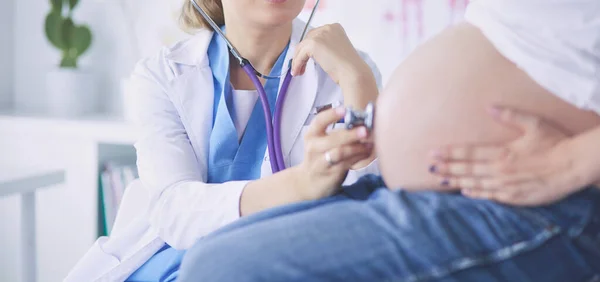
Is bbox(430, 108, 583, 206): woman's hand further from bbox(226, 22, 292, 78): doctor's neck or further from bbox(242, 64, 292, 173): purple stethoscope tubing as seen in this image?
bbox(226, 22, 292, 78): doctor's neck

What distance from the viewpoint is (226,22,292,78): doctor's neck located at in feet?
4.09

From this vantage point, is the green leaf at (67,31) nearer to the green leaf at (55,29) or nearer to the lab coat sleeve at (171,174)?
the green leaf at (55,29)

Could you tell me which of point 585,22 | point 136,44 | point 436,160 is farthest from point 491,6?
point 136,44

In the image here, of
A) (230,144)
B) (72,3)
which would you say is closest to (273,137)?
(230,144)

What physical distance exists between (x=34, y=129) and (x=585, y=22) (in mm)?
1797

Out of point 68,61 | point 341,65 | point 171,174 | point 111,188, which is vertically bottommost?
point 111,188

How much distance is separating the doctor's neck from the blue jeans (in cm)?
66

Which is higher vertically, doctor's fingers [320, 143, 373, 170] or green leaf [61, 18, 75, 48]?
green leaf [61, 18, 75, 48]

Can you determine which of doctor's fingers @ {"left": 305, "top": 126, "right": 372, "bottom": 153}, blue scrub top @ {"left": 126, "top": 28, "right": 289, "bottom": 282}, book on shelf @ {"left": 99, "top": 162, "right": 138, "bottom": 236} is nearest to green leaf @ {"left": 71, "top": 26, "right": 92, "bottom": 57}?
book on shelf @ {"left": 99, "top": 162, "right": 138, "bottom": 236}

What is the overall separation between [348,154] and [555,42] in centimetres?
29

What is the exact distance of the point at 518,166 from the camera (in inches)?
25.4

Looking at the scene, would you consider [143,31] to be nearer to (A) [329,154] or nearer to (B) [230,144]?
(B) [230,144]

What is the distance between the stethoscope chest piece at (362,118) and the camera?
0.75 metres

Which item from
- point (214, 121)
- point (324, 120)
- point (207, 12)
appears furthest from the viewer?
point (207, 12)
